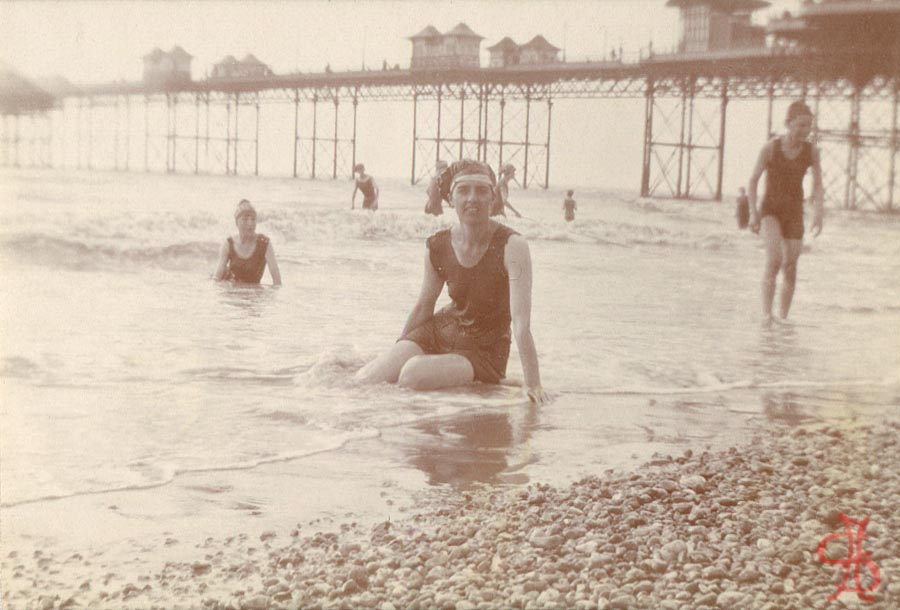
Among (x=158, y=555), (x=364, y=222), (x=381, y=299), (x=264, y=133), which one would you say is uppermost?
(x=264, y=133)

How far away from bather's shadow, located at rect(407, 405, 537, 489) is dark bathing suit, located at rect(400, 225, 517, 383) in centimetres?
20

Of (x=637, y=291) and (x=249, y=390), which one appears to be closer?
(x=249, y=390)

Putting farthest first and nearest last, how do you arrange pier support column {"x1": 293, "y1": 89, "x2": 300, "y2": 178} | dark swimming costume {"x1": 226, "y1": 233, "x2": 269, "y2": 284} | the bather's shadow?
dark swimming costume {"x1": 226, "y1": 233, "x2": 269, "y2": 284}, pier support column {"x1": 293, "y1": 89, "x2": 300, "y2": 178}, the bather's shadow

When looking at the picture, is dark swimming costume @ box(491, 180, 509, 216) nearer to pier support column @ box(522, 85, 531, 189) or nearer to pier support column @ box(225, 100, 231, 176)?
pier support column @ box(522, 85, 531, 189)

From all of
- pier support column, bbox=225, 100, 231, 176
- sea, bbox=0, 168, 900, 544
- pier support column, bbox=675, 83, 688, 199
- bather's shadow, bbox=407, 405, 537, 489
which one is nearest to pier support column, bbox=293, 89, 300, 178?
sea, bbox=0, 168, 900, 544

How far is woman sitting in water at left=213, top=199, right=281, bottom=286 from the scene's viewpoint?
404 centimetres

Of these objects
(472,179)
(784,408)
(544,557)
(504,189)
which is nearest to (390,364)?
(504,189)

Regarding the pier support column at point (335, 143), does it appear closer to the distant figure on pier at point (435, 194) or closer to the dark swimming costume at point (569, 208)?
the distant figure on pier at point (435, 194)

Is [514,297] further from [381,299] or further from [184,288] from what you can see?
[184,288]

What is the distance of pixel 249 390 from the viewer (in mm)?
3400

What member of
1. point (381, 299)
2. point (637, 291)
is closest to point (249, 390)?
point (381, 299)

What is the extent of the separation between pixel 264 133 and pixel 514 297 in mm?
1272

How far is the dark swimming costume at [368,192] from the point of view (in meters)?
3.67

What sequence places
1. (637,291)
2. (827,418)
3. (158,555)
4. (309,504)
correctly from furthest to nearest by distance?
(637,291), (827,418), (309,504), (158,555)
